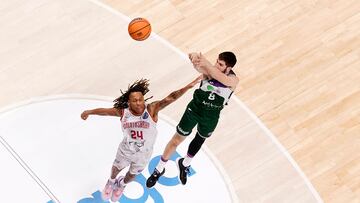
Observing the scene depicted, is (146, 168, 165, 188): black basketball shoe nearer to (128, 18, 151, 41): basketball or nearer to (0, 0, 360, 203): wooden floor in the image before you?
(0, 0, 360, 203): wooden floor

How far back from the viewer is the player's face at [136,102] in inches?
305

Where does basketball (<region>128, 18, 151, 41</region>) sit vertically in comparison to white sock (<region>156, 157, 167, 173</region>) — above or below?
above

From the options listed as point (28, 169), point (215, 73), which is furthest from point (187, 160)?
point (28, 169)

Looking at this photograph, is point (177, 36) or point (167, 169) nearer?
point (167, 169)

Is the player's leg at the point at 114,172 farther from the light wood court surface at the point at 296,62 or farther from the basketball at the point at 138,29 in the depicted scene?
the light wood court surface at the point at 296,62

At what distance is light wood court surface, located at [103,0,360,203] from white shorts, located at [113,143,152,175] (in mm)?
1600

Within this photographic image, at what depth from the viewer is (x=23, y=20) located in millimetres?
10648

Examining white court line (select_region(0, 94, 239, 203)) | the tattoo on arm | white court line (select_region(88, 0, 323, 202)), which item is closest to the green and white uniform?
the tattoo on arm

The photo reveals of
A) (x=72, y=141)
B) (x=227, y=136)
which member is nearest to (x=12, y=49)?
(x=72, y=141)

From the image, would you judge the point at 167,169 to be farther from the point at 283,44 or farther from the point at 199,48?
the point at 283,44

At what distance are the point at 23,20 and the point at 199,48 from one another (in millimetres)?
2694

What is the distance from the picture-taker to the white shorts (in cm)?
812

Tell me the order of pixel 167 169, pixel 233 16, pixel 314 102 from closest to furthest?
pixel 167 169 → pixel 314 102 → pixel 233 16

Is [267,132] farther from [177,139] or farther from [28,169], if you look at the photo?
[28,169]
